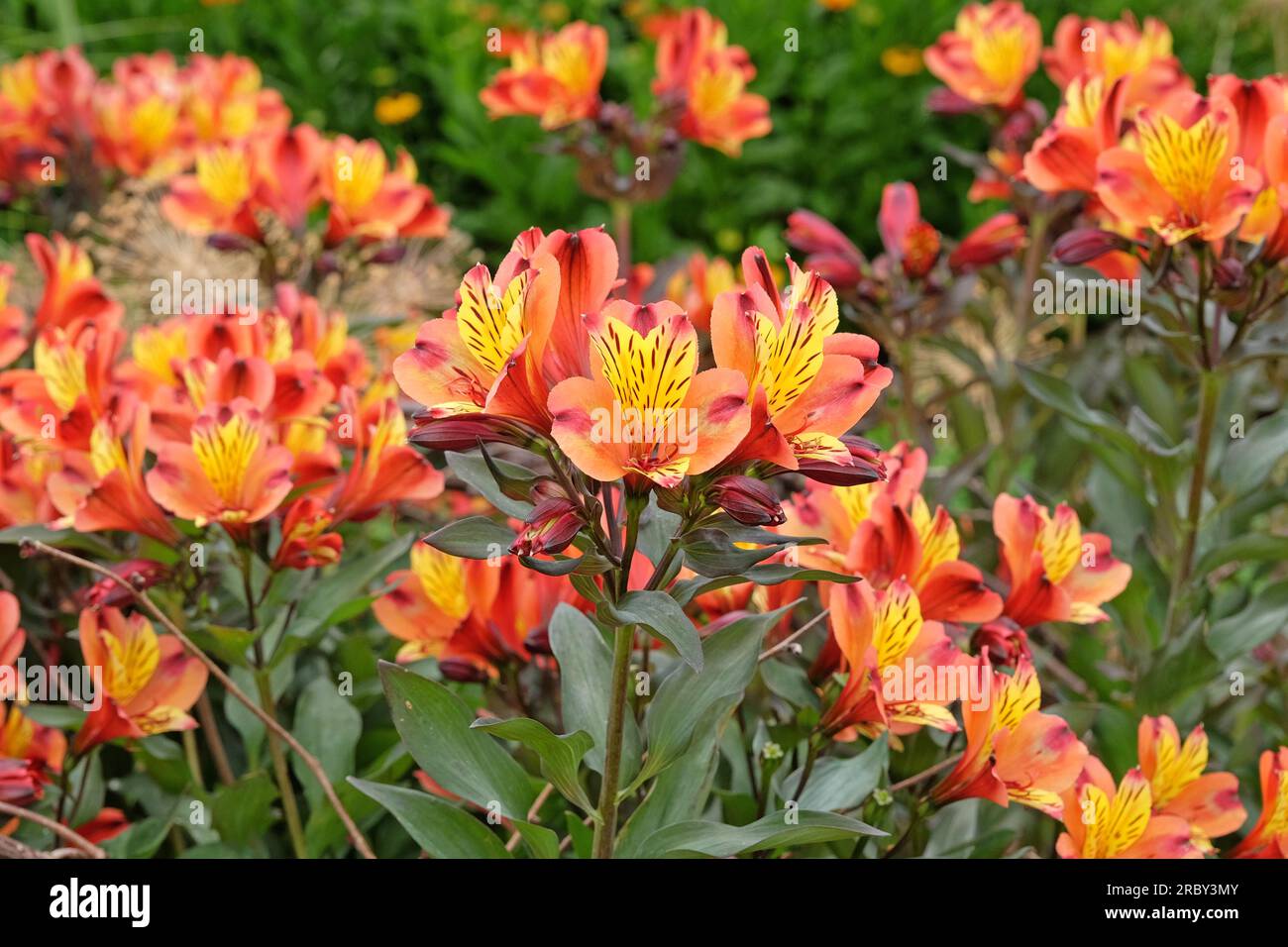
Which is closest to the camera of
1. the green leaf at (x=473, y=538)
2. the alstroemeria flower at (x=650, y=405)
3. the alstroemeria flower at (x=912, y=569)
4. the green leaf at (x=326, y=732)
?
the alstroemeria flower at (x=650, y=405)

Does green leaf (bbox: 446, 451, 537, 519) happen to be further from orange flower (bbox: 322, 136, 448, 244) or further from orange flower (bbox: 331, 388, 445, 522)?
orange flower (bbox: 322, 136, 448, 244)

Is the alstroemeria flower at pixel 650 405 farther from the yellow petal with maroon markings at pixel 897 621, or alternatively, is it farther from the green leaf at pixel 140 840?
the green leaf at pixel 140 840

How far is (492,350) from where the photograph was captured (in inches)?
37.8

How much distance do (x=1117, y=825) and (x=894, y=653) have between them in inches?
9.7

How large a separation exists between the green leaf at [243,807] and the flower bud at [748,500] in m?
0.68

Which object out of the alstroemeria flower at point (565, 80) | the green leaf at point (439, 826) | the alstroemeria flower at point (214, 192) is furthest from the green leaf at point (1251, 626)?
the alstroemeria flower at point (214, 192)

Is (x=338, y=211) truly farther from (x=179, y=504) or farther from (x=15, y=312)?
(x=179, y=504)

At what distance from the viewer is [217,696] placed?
1.67 metres

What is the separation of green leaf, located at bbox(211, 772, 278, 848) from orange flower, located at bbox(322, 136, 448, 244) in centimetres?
98

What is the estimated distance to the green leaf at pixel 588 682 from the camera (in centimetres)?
113

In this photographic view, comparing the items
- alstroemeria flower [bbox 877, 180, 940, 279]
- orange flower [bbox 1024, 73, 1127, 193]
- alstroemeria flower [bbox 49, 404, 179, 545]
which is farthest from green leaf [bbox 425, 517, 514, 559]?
alstroemeria flower [bbox 877, 180, 940, 279]

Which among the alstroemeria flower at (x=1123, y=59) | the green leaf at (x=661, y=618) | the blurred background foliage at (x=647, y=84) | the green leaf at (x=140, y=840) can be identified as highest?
the blurred background foliage at (x=647, y=84)

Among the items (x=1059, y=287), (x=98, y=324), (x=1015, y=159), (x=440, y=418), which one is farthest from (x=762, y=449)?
(x=1015, y=159)

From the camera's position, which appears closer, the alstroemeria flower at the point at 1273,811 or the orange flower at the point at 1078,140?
the alstroemeria flower at the point at 1273,811
